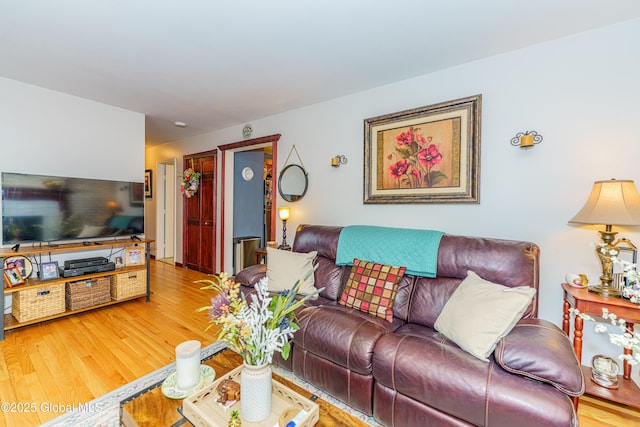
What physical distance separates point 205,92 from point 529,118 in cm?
298

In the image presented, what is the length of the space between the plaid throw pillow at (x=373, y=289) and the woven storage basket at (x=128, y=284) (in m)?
2.59

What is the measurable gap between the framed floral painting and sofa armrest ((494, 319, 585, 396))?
1.17 m

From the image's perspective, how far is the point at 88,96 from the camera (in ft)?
10.3

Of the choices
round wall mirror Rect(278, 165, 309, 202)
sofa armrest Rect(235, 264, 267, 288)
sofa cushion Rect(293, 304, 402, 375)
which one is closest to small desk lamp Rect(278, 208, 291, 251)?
Answer: round wall mirror Rect(278, 165, 309, 202)

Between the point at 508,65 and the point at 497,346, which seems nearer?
the point at 497,346

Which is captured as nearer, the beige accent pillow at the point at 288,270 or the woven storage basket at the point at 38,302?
the beige accent pillow at the point at 288,270

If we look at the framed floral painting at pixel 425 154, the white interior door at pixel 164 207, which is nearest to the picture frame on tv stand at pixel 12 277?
the white interior door at pixel 164 207

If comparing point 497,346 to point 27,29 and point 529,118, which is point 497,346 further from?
point 27,29

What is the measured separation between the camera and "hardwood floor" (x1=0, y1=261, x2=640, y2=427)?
1.66 m

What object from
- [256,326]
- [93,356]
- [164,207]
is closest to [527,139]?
[256,326]

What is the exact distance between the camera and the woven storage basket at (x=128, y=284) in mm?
3160

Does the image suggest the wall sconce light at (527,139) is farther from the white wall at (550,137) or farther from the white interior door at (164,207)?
the white interior door at (164,207)

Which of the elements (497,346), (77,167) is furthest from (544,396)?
(77,167)

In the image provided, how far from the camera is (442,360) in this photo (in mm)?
1370
